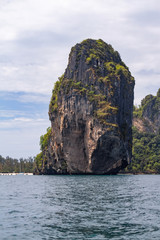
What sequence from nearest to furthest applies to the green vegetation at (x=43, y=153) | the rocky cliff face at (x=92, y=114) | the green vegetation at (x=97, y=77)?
the rocky cliff face at (x=92, y=114), the green vegetation at (x=97, y=77), the green vegetation at (x=43, y=153)

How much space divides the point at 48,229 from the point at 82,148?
252ft

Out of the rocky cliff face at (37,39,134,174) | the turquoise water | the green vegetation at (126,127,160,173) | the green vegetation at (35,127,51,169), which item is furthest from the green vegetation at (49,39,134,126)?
the turquoise water

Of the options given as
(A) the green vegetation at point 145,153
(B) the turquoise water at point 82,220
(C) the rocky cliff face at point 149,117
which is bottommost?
(B) the turquoise water at point 82,220

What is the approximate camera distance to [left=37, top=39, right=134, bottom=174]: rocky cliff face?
89.1 m

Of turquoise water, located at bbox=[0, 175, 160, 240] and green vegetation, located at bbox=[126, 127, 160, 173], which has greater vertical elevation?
green vegetation, located at bbox=[126, 127, 160, 173]

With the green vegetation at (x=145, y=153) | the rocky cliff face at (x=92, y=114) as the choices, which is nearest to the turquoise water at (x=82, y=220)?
the rocky cliff face at (x=92, y=114)

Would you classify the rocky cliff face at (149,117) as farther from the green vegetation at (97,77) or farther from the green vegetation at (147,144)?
the green vegetation at (97,77)

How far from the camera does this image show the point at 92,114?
91375 millimetres

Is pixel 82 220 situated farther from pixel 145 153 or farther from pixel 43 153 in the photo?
pixel 145 153

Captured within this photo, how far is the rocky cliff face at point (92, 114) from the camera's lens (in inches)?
3509

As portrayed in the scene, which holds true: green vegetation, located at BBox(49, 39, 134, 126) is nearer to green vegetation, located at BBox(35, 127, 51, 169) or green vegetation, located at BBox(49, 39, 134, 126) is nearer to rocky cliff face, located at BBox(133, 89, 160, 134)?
green vegetation, located at BBox(35, 127, 51, 169)

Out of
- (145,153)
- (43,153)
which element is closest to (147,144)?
(145,153)

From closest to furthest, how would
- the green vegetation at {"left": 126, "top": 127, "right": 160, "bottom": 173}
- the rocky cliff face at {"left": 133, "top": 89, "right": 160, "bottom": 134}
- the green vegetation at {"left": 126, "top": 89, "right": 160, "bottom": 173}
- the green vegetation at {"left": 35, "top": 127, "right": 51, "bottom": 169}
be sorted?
the green vegetation at {"left": 35, "top": 127, "right": 51, "bottom": 169}
the green vegetation at {"left": 126, "top": 127, "right": 160, "bottom": 173}
the green vegetation at {"left": 126, "top": 89, "right": 160, "bottom": 173}
the rocky cliff face at {"left": 133, "top": 89, "right": 160, "bottom": 134}

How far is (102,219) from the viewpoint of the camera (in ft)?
63.2
